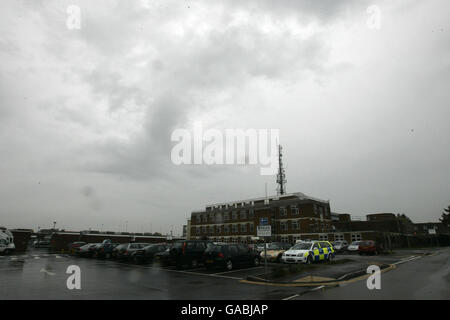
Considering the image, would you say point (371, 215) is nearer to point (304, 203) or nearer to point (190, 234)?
point (304, 203)

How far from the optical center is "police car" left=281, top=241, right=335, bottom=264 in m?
17.1

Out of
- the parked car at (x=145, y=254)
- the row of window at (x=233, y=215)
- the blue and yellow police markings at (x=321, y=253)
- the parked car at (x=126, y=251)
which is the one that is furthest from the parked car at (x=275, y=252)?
the row of window at (x=233, y=215)

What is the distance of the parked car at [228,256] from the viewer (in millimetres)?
15539

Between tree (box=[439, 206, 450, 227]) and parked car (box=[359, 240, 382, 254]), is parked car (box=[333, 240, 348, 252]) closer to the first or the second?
parked car (box=[359, 240, 382, 254])

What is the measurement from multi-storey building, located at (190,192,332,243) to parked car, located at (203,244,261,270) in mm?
24708

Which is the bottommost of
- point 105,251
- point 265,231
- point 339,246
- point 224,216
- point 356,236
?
point 339,246

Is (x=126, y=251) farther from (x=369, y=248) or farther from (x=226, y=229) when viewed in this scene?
(x=226, y=229)

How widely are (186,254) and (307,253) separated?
7.41m

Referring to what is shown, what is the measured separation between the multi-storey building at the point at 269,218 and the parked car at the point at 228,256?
81.1 feet

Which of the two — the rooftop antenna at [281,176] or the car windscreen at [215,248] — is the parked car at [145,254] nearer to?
the car windscreen at [215,248]

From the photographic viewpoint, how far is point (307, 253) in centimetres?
1722

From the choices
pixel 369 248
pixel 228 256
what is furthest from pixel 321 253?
pixel 369 248
